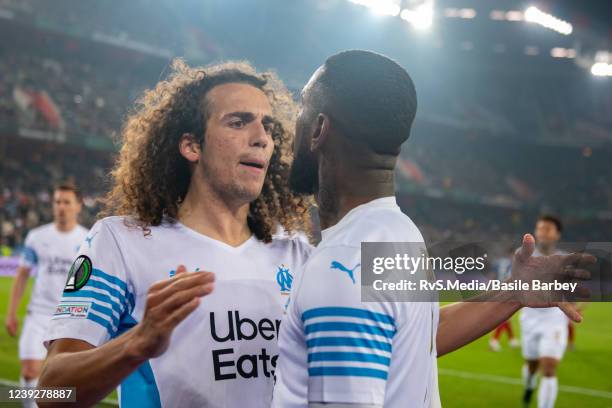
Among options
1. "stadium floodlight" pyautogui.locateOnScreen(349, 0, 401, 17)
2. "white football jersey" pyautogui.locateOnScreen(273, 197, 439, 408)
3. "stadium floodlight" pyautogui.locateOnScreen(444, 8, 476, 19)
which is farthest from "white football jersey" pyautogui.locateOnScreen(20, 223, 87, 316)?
"stadium floodlight" pyautogui.locateOnScreen(444, 8, 476, 19)

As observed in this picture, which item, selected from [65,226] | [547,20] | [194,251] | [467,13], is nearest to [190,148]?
[194,251]

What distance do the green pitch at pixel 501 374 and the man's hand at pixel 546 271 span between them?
23.0 feet

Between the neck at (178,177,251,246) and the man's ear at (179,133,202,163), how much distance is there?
0.32 feet

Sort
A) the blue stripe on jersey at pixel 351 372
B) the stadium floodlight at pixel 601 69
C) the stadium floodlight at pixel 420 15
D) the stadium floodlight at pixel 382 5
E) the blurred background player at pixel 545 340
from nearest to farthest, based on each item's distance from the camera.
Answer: the blue stripe on jersey at pixel 351 372
the blurred background player at pixel 545 340
the stadium floodlight at pixel 382 5
the stadium floodlight at pixel 420 15
the stadium floodlight at pixel 601 69

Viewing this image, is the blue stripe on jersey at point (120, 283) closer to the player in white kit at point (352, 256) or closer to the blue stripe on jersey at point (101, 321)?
the blue stripe on jersey at point (101, 321)

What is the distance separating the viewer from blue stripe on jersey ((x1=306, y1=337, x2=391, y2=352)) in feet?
5.08

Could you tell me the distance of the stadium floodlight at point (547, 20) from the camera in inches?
1506

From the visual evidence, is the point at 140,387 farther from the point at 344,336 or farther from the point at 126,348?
the point at 344,336

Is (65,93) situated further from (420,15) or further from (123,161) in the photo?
(123,161)

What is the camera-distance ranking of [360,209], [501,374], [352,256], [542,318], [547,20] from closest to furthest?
1. [352,256]
2. [360,209]
3. [542,318]
4. [501,374]
5. [547,20]

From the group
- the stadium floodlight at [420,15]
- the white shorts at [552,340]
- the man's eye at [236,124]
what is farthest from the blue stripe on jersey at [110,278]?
the stadium floodlight at [420,15]

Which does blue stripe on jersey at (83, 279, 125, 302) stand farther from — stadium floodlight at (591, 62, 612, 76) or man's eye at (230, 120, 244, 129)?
stadium floodlight at (591, 62, 612, 76)

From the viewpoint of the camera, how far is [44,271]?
7605 mm

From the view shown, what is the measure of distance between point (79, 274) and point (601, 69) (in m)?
44.7
